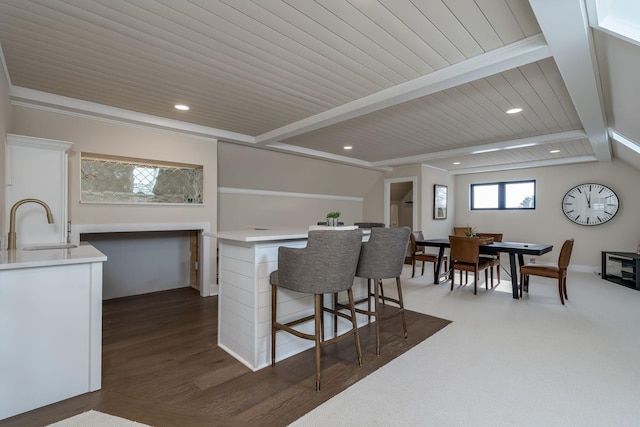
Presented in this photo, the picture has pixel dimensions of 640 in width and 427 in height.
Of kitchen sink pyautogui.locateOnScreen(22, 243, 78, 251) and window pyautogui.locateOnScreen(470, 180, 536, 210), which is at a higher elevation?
window pyautogui.locateOnScreen(470, 180, 536, 210)

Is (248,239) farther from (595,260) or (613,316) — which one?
(595,260)

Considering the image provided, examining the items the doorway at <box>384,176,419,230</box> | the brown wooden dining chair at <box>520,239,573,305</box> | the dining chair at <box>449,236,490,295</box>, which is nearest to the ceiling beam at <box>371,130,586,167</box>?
the doorway at <box>384,176,419,230</box>

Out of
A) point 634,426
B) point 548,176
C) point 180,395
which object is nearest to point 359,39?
point 180,395

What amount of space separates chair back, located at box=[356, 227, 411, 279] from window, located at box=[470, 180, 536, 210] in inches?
228

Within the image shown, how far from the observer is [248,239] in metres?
2.11

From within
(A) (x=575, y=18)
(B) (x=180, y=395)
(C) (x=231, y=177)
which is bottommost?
(B) (x=180, y=395)

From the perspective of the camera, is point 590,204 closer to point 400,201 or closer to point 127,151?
point 400,201

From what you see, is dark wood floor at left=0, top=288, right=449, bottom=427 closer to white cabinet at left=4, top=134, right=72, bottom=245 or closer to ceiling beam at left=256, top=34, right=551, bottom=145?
white cabinet at left=4, top=134, right=72, bottom=245

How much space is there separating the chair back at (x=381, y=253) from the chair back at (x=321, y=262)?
41 centimetres

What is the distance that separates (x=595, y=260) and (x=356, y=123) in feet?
19.2

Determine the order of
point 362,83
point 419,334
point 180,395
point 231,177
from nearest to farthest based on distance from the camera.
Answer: point 180,395 → point 362,83 → point 419,334 → point 231,177

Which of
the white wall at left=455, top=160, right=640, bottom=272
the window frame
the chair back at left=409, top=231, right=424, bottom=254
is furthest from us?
the window frame

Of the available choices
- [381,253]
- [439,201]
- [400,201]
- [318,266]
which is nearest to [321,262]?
[318,266]

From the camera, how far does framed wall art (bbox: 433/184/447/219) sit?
688 centimetres
